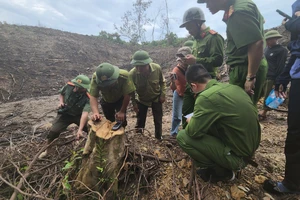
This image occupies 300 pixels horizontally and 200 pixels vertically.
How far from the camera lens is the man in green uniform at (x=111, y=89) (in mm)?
2982

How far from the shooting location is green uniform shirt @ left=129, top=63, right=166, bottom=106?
3.62m

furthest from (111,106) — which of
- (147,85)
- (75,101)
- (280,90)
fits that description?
(280,90)

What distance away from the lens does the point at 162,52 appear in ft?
52.9

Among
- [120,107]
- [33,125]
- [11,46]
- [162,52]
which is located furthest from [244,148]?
[162,52]

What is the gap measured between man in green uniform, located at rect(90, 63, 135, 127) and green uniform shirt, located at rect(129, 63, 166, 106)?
0.86 ft

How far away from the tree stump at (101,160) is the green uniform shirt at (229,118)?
87cm

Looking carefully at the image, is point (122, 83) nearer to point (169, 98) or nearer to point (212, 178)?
point (212, 178)

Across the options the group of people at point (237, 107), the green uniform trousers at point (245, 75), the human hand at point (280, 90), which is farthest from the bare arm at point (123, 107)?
the human hand at point (280, 90)

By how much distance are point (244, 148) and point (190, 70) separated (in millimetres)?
978

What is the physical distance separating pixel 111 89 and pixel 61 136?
1500 mm

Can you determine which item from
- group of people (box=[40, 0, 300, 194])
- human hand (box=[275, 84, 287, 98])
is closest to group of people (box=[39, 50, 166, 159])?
group of people (box=[40, 0, 300, 194])

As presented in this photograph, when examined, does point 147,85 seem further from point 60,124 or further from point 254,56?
point 254,56

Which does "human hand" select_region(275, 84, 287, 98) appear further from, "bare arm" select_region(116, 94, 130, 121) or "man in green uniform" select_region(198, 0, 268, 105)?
"bare arm" select_region(116, 94, 130, 121)

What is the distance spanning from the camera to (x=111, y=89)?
345 cm
